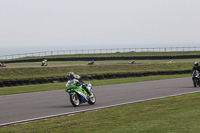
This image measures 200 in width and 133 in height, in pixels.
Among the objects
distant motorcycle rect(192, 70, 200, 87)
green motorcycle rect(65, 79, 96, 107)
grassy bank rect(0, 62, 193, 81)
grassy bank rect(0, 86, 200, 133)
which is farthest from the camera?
grassy bank rect(0, 62, 193, 81)

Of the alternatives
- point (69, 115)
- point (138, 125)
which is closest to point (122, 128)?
point (138, 125)

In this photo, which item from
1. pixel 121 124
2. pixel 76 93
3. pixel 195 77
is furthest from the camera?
pixel 195 77

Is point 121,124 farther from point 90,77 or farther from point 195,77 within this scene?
point 90,77

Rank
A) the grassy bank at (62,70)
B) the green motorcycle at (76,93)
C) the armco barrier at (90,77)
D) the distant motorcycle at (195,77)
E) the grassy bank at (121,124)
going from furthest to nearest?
the grassy bank at (62,70) → the armco barrier at (90,77) → the distant motorcycle at (195,77) → the green motorcycle at (76,93) → the grassy bank at (121,124)

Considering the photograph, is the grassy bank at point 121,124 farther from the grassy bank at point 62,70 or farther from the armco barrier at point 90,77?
the grassy bank at point 62,70

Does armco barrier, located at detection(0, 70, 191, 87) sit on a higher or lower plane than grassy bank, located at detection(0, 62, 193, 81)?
lower

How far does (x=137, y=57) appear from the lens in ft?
230

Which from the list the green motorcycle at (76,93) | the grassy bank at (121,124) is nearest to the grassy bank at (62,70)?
the green motorcycle at (76,93)

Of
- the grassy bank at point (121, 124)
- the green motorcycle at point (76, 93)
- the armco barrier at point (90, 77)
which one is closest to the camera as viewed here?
the grassy bank at point (121, 124)

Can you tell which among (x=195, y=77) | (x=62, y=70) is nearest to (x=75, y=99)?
(x=195, y=77)

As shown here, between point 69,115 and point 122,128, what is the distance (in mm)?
4081

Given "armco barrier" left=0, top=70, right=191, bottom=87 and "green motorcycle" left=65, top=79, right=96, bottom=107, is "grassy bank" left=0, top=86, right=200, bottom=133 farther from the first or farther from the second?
"armco barrier" left=0, top=70, right=191, bottom=87

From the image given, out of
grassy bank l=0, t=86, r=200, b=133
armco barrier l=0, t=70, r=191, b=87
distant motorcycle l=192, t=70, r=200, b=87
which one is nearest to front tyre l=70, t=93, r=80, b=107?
grassy bank l=0, t=86, r=200, b=133

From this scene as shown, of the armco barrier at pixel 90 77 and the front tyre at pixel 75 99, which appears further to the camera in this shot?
the armco barrier at pixel 90 77
